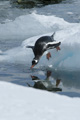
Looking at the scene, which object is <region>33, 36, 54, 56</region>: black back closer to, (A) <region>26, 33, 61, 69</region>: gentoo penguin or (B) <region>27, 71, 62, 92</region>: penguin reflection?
(A) <region>26, 33, 61, 69</region>: gentoo penguin

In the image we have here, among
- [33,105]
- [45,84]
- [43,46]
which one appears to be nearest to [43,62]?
[43,46]

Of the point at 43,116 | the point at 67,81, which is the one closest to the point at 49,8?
the point at 67,81

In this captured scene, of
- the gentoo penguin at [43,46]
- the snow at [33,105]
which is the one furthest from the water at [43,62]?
the snow at [33,105]

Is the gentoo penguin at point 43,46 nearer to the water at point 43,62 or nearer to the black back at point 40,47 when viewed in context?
the black back at point 40,47

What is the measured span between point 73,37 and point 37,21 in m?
4.15

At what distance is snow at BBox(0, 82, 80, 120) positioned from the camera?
146 inches

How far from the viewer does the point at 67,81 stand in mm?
6418

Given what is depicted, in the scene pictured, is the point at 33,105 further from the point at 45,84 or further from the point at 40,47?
the point at 40,47

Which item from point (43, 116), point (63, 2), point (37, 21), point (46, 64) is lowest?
point (63, 2)

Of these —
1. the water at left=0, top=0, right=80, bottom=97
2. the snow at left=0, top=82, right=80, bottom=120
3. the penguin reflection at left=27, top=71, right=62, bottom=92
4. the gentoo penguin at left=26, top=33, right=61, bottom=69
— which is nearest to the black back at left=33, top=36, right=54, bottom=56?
the gentoo penguin at left=26, top=33, right=61, bottom=69

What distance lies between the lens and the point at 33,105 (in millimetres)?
3998

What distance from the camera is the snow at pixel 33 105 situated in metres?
3.70

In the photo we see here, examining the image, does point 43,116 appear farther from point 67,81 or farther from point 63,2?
point 63,2

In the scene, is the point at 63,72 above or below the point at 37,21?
above
